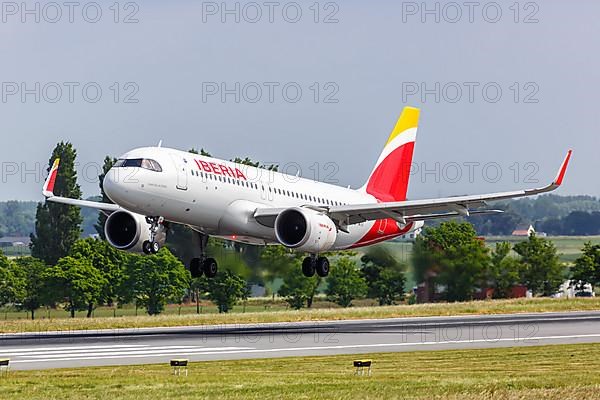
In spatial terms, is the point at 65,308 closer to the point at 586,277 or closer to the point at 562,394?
the point at 586,277

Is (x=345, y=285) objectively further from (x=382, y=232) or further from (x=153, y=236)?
(x=153, y=236)

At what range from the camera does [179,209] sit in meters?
51.5

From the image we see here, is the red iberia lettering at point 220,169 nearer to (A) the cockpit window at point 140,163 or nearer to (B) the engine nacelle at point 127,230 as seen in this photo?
(A) the cockpit window at point 140,163

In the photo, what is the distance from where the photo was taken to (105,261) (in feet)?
358

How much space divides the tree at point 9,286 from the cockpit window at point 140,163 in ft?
199

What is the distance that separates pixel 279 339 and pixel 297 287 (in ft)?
74.0

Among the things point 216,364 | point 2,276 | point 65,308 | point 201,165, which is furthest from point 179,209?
point 2,276

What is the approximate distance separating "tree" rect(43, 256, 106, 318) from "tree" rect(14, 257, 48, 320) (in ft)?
2.90

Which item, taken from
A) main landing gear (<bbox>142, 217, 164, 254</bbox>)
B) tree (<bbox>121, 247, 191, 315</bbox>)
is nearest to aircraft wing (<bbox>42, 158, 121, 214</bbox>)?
main landing gear (<bbox>142, 217, 164, 254</bbox>)

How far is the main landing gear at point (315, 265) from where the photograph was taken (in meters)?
59.6

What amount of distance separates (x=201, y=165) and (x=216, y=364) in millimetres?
12526

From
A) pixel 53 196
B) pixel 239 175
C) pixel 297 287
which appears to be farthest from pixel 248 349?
pixel 297 287

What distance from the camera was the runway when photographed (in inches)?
1805

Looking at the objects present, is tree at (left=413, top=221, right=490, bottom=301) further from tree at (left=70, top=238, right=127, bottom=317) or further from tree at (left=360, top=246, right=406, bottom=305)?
tree at (left=70, top=238, right=127, bottom=317)
